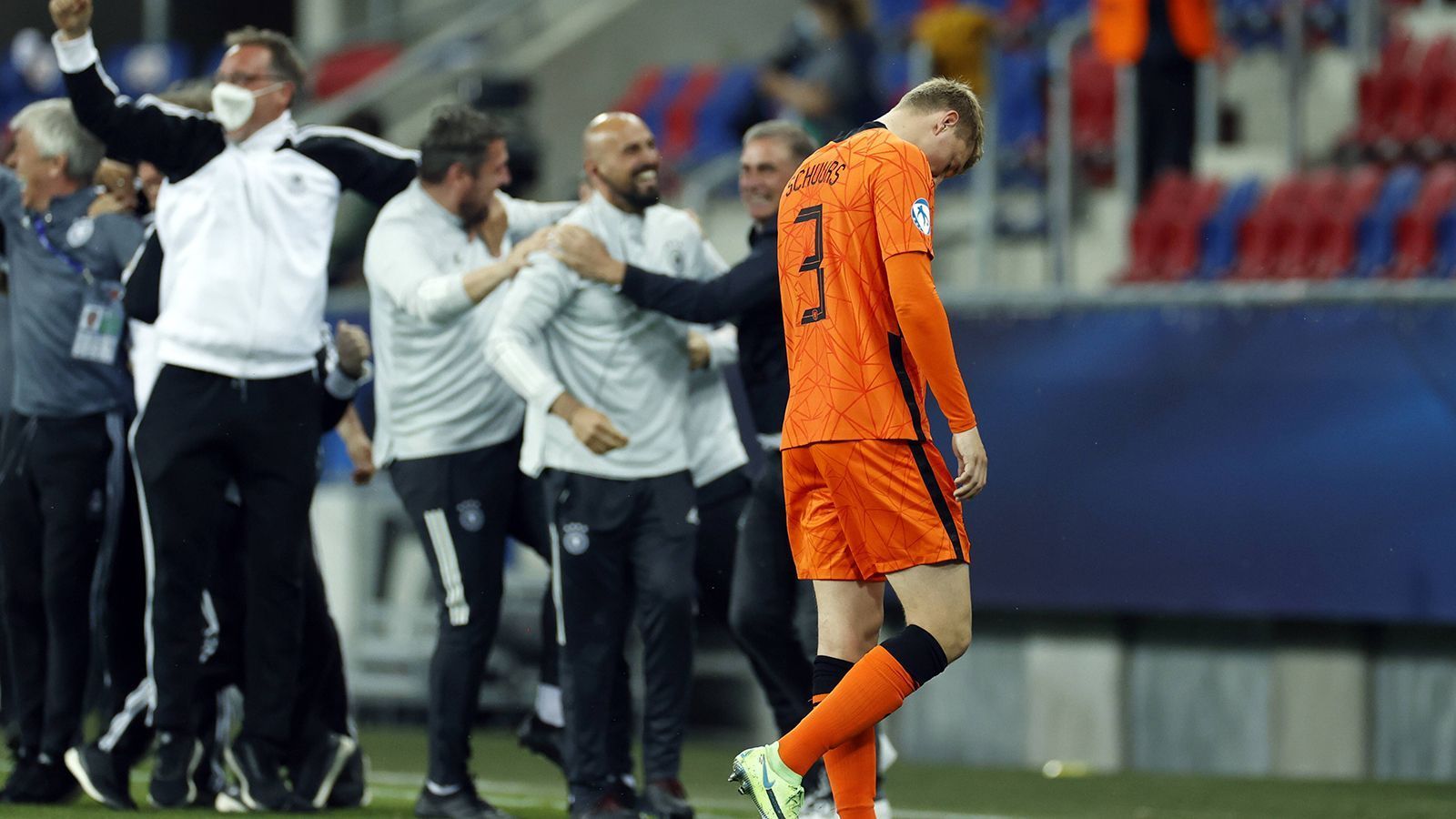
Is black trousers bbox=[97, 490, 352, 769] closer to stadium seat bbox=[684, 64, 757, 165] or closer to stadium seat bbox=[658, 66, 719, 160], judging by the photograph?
stadium seat bbox=[684, 64, 757, 165]

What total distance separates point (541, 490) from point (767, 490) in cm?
89

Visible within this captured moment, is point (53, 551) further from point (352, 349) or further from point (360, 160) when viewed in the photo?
point (360, 160)

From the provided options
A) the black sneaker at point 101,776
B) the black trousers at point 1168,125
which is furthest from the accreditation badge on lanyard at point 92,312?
the black trousers at point 1168,125

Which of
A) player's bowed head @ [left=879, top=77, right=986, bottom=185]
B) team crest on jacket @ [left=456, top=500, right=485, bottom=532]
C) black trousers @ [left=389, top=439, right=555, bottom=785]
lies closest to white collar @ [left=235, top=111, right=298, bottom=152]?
black trousers @ [left=389, top=439, right=555, bottom=785]

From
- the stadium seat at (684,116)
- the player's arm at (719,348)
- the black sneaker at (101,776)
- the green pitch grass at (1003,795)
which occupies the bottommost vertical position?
the green pitch grass at (1003,795)

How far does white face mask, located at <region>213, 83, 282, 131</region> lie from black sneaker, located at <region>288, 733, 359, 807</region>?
1.84m

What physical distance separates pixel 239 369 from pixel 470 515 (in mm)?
806

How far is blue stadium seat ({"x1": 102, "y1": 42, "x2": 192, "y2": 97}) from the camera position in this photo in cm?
1580

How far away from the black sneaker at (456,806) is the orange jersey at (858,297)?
6.14 ft

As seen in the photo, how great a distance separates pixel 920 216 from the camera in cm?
498

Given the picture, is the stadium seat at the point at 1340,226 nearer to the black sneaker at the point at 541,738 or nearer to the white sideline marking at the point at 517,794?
the white sideline marking at the point at 517,794

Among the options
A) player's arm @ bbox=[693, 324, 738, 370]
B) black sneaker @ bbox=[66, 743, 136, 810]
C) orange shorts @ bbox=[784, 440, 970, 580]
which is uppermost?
player's arm @ bbox=[693, 324, 738, 370]

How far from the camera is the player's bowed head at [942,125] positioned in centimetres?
520

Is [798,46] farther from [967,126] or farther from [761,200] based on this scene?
[967,126]
